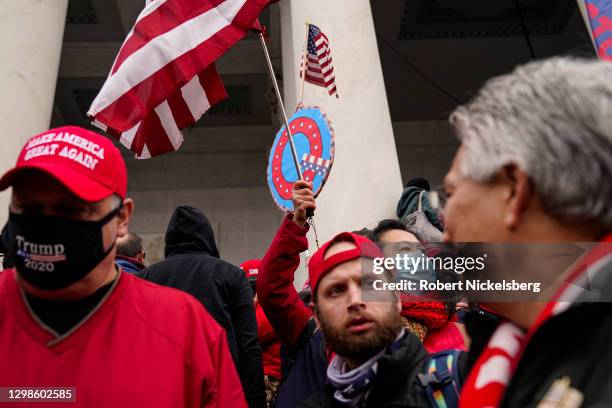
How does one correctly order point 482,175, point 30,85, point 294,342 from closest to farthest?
1. point 482,175
2. point 294,342
3. point 30,85

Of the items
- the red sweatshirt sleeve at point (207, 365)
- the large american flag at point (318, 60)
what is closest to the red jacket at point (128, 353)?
the red sweatshirt sleeve at point (207, 365)

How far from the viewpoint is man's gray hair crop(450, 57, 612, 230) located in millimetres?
1062

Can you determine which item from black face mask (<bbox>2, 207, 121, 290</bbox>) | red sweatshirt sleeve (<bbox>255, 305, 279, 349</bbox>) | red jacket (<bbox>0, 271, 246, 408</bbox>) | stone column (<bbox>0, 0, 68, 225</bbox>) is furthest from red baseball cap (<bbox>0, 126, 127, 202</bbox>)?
stone column (<bbox>0, 0, 68, 225</bbox>)

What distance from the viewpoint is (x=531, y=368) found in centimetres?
103

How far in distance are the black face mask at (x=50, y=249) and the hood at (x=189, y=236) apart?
169 centimetres

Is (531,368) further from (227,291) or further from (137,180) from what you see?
(137,180)

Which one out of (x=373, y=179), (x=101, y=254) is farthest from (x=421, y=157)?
(x=101, y=254)

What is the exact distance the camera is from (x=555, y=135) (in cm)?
109

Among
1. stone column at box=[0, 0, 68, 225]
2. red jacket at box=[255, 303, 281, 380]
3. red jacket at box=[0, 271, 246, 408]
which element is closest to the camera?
red jacket at box=[0, 271, 246, 408]

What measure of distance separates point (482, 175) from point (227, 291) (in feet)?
7.02

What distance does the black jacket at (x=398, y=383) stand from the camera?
1827 mm

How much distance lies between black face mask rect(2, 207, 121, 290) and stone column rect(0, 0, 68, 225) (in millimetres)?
4005

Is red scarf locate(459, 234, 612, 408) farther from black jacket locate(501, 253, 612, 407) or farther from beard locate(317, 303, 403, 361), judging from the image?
beard locate(317, 303, 403, 361)

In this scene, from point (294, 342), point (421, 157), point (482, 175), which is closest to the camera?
point (482, 175)
